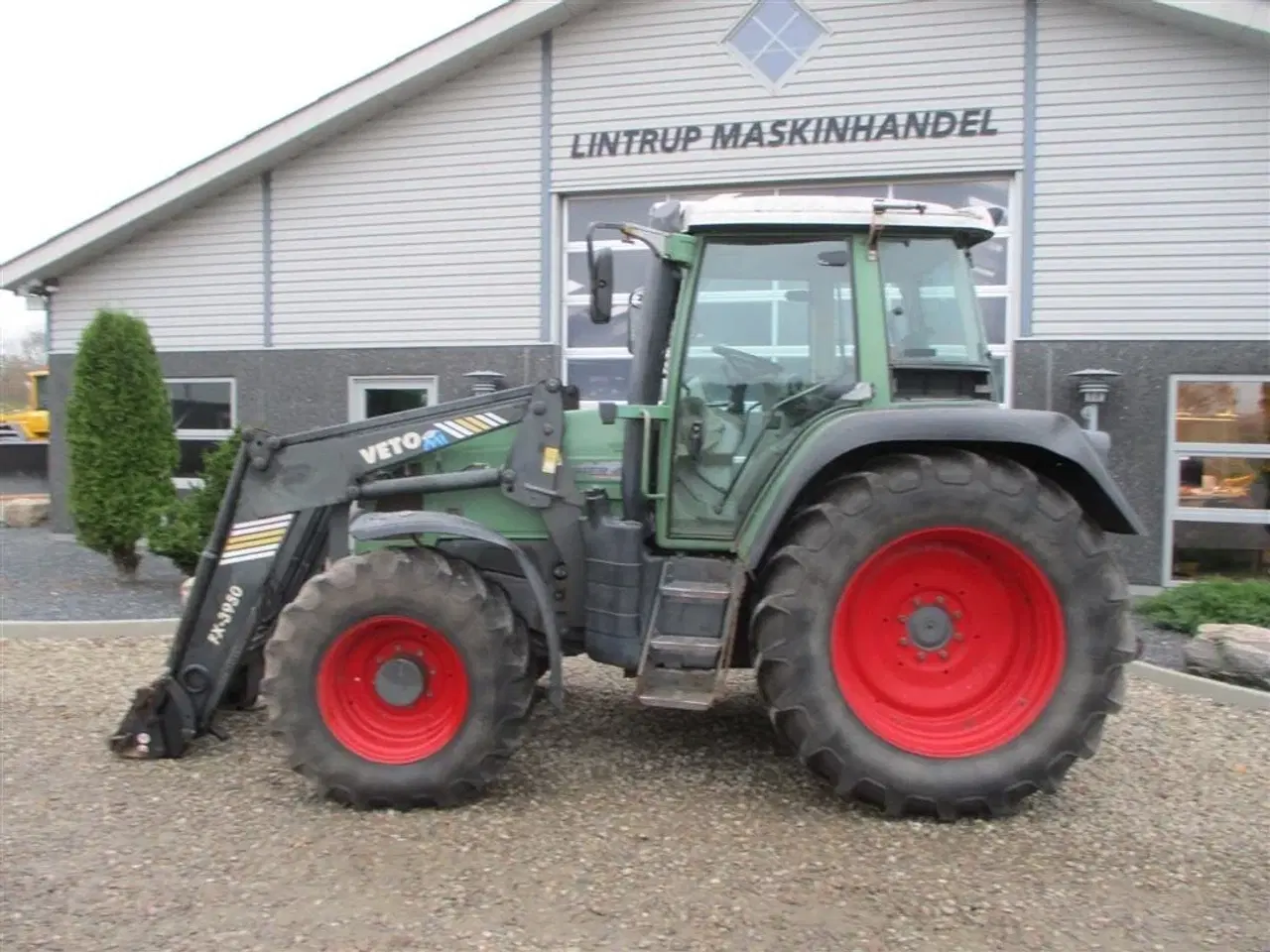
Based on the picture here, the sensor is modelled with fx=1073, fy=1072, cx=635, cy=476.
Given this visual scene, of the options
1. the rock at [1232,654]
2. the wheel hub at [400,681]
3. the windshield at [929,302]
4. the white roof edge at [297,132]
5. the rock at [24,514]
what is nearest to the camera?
the wheel hub at [400,681]

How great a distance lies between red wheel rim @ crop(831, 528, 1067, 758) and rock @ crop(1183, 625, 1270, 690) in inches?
102

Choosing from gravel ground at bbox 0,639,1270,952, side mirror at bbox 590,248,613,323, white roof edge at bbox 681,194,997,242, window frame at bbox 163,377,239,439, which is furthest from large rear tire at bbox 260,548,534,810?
window frame at bbox 163,377,239,439

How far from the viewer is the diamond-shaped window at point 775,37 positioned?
391 inches

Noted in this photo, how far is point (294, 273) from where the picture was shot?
1172 centimetres

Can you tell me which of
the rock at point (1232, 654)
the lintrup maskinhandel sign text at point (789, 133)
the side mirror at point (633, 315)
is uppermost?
the lintrup maskinhandel sign text at point (789, 133)

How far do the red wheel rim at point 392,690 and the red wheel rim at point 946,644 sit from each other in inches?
61.1

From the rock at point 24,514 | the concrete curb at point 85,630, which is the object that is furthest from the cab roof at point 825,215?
the rock at point 24,514

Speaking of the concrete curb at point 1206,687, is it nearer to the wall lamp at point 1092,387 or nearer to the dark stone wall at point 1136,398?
the dark stone wall at point 1136,398

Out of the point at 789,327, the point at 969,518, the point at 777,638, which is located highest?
the point at 789,327

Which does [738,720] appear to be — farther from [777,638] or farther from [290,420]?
[290,420]

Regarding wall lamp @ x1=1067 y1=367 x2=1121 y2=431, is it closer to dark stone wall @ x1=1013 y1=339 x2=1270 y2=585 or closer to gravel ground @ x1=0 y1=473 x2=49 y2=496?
dark stone wall @ x1=1013 y1=339 x2=1270 y2=585

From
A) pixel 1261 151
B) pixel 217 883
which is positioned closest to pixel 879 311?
pixel 217 883

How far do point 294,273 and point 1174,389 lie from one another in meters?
8.84

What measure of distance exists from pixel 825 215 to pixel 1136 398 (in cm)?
614
